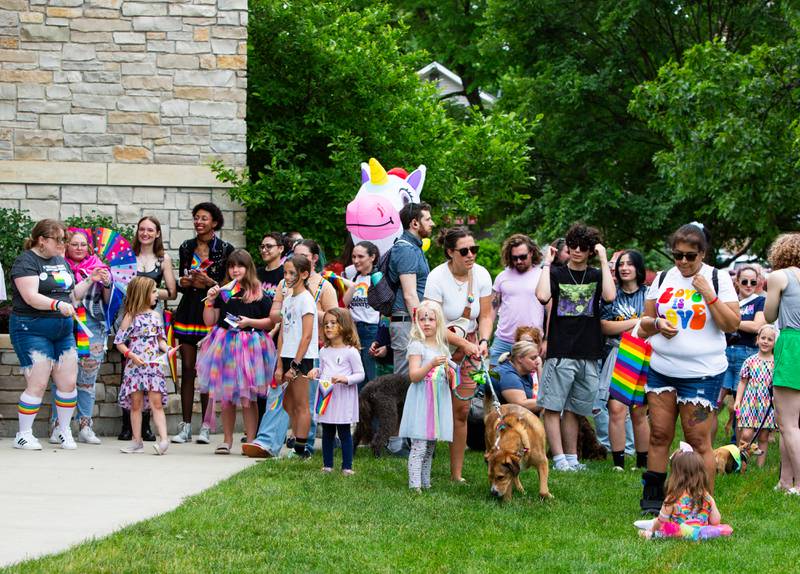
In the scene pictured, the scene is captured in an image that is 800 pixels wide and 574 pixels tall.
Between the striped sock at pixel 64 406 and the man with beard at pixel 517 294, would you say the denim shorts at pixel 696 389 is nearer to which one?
the man with beard at pixel 517 294

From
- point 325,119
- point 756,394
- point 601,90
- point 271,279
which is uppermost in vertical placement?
point 601,90

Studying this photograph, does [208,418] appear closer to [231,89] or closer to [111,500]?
[111,500]

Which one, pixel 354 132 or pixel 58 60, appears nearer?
pixel 58 60

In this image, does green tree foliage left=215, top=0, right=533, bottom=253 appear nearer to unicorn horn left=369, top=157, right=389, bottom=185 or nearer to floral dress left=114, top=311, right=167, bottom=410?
unicorn horn left=369, top=157, right=389, bottom=185

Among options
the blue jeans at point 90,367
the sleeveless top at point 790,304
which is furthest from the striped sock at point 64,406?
the sleeveless top at point 790,304

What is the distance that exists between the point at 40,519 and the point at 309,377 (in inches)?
116

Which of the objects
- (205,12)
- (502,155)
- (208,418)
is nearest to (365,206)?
(208,418)

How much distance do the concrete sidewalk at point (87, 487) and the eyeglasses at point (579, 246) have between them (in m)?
3.20

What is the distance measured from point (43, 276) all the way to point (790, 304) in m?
6.22

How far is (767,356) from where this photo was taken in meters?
10.8

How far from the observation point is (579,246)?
9.84 m

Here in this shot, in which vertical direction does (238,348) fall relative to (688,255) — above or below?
below

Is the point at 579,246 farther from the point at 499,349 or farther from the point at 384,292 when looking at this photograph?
the point at 384,292

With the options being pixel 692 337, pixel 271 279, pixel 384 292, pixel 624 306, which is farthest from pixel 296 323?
pixel 692 337
